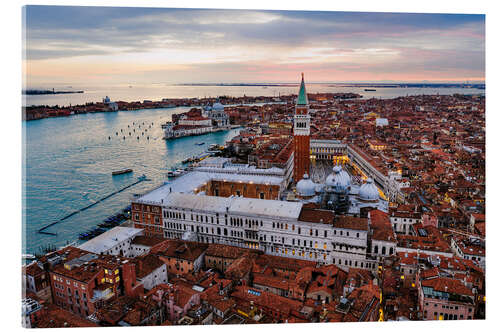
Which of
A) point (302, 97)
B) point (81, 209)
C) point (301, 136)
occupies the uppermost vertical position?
point (302, 97)

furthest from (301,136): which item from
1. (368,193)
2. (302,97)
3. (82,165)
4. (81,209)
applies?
(82,165)

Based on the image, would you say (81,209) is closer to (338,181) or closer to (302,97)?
(302,97)

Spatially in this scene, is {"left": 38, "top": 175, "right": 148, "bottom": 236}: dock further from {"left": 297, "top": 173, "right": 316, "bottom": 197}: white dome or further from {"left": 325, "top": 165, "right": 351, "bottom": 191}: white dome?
{"left": 325, "top": 165, "right": 351, "bottom": 191}: white dome

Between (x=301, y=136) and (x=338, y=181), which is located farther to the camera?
(x=301, y=136)

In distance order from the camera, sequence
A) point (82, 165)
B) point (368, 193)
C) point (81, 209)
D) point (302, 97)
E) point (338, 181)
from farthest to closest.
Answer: point (82, 165)
point (81, 209)
point (302, 97)
point (338, 181)
point (368, 193)

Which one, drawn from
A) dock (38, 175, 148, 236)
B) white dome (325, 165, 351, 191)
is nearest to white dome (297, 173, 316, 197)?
white dome (325, 165, 351, 191)

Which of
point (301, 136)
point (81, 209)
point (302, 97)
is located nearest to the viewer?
point (302, 97)
